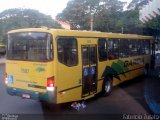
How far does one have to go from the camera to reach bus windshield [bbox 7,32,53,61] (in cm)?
863

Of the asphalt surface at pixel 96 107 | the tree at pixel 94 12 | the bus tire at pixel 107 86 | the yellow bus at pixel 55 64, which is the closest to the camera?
the yellow bus at pixel 55 64

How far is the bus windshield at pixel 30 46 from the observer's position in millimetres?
8633

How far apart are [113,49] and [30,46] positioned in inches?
175

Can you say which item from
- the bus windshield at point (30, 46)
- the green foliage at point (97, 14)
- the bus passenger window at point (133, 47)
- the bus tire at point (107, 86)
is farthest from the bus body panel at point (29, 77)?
the green foliage at point (97, 14)

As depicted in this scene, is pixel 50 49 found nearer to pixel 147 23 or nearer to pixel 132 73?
pixel 132 73

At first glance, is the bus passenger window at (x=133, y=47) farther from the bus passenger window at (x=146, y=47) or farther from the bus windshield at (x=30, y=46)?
the bus windshield at (x=30, y=46)

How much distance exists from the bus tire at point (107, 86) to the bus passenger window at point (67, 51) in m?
2.40

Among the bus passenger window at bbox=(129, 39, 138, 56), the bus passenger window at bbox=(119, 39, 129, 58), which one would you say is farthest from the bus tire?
the bus passenger window at bbox=(129, 39, 138, 56)

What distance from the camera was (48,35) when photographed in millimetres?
8617

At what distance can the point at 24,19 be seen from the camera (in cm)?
4684

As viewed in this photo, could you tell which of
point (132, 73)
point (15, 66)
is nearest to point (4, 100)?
point (15, 66)

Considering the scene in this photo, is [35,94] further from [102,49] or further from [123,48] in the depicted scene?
[123,48]

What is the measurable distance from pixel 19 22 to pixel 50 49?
38.2 metres

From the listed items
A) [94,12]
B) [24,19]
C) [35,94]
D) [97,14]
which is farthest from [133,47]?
[24,19]
